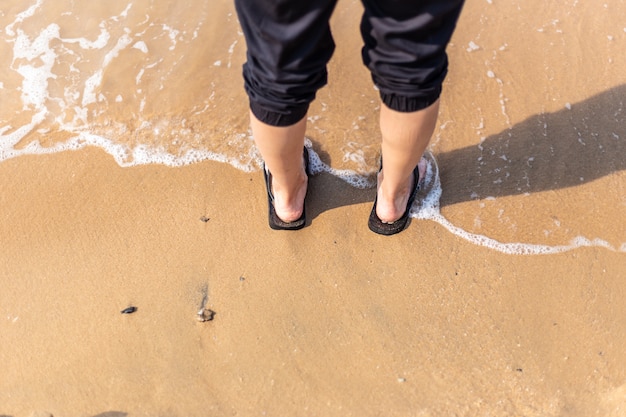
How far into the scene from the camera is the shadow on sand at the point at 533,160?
6.70 ft

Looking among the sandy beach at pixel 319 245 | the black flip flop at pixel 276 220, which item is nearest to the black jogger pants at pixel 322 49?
the black flip flop at pixel 276 220

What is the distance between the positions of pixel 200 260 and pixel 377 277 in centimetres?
64

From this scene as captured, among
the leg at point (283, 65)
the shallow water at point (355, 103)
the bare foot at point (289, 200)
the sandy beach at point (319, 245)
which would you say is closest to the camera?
the leg at point (283, 65)

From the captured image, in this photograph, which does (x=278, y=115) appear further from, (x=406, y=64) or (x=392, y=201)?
(x=392, y=201)

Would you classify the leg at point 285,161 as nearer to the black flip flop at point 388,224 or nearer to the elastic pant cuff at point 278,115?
the elastic pant cuff at point 278,115

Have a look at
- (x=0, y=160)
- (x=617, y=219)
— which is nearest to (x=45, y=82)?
(x=0, y=160)

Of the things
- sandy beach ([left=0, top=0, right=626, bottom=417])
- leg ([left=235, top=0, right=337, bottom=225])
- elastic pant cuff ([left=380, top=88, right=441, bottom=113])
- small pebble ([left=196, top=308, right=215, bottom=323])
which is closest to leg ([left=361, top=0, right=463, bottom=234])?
elastic pant cuff ([left=380, top=88, right=441, bottom=113])

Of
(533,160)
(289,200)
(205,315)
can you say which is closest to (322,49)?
(289,200)

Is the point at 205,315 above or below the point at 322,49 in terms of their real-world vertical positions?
below

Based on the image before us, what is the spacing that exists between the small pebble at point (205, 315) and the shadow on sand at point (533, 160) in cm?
53

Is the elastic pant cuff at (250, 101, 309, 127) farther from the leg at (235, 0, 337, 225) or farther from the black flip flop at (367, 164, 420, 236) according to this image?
the black flip flop at (367, 164, 420, 236)

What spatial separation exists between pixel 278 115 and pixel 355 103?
98cm

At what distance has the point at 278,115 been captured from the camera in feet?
A: 4.59

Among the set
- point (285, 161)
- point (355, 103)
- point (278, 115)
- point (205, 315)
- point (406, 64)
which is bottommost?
point (205, 315)
